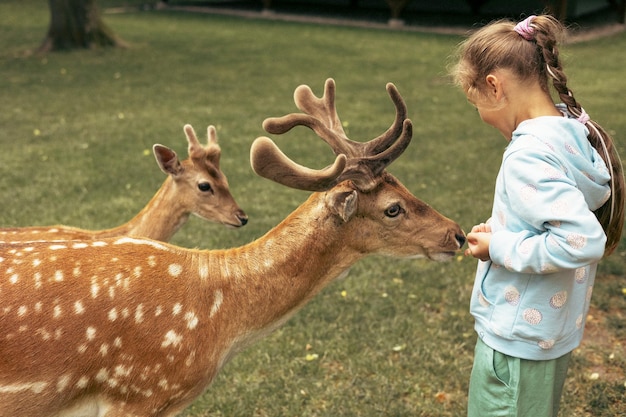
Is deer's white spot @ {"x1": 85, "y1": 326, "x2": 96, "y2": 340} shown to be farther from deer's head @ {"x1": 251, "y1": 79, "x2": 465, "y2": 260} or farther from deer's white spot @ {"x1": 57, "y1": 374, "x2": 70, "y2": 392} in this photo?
deer's head @ {"x1": 251, "y1": 79, "x2": 465, "y2": 260}

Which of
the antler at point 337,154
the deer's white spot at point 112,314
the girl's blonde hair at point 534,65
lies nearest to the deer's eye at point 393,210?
the antler at point 337,154

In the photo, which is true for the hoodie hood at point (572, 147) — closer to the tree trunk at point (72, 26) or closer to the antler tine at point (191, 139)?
the antler tine at point (191, 139)

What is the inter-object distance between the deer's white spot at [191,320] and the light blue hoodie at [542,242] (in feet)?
3.26

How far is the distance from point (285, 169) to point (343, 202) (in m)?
0.28

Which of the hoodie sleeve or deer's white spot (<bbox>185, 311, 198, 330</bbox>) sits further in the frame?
deer's white spot (<bbox>185, 311, 198, 330</bbox>)

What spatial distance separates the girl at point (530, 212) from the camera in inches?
90.5

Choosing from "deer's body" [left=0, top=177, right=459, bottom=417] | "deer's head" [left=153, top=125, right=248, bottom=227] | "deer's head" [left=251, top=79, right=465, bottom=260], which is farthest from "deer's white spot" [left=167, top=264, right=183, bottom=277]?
"deer's head" [left=153, top=125, right=248, bottom=227]

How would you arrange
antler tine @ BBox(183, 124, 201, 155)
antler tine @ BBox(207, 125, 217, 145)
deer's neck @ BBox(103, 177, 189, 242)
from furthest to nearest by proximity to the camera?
antler tine @ BBox(207, 125, 217, 145) < antler tine @ BBox(183, 124, 201, 155) < deer's neck @ BBox(103, 177, 189, 242)

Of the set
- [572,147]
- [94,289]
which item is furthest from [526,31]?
[94,289]

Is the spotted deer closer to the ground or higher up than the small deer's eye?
higher up

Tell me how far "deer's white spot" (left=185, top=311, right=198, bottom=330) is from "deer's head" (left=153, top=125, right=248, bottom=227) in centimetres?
196

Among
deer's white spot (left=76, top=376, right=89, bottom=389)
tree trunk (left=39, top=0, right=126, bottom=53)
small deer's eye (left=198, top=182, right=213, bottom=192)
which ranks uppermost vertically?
deer's white spot (left=76, top=376, right=89, bottom=389)

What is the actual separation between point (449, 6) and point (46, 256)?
2083 cm

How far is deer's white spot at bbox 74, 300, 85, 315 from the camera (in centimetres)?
269
